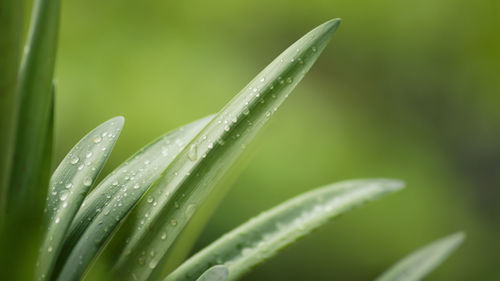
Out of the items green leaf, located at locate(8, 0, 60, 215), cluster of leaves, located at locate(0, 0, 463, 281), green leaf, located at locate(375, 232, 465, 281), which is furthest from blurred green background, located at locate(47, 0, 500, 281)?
green leaf, located at locate(8, 0, 60, 215)

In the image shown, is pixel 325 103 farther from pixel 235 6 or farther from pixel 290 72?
pixel 290 72

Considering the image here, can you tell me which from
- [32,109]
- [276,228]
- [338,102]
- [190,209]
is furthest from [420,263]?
[338,102]

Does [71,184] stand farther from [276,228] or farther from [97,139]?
[276,228]

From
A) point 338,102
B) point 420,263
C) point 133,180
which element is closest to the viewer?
point 133,180

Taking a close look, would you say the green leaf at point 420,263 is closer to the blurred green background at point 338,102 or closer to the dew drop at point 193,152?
the dew drop at point 193,152

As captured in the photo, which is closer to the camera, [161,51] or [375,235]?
[375,235]

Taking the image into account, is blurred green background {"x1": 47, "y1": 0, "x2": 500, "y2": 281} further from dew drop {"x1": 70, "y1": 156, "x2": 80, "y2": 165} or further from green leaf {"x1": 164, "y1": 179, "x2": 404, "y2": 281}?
dew drop {"x1": 70, "y1": 156, "x2": 80, "y2": 165}

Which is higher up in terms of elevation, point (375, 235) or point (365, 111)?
point (365, 111)

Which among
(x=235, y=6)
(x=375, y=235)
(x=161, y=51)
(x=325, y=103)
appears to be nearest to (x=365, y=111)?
(x=325, y=103)
